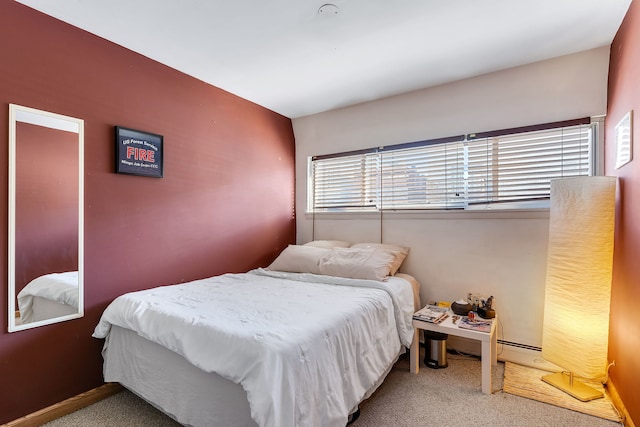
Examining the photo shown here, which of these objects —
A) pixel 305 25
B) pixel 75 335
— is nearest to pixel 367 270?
pixel 305 25

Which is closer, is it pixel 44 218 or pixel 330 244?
pixel 44 218

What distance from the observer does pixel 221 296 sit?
217 cm

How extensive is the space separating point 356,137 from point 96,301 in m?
2.77

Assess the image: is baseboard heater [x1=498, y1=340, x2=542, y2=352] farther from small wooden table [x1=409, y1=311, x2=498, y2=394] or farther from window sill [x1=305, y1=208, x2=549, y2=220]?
window sill [x1=305, y1=208, x2=549, y2=220]

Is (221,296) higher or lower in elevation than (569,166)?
lower

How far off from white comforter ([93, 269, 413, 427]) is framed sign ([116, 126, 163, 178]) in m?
0.92

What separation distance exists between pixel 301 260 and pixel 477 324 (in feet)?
5.18

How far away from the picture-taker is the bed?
1.33 m

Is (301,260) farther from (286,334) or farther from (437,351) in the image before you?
(286,334)

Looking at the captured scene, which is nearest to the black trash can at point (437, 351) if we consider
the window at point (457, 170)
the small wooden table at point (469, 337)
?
the small wooden table at point (469, 337)

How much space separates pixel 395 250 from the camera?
3.01 meters

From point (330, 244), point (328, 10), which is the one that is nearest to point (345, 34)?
point (328, 10)

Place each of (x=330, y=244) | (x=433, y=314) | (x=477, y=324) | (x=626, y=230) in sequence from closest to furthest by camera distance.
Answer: (x=626, y=230) → (x=477, y=324) → (x=433, y=314) → (x=330, y=244)

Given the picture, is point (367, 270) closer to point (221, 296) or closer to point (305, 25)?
point (221, 296)
